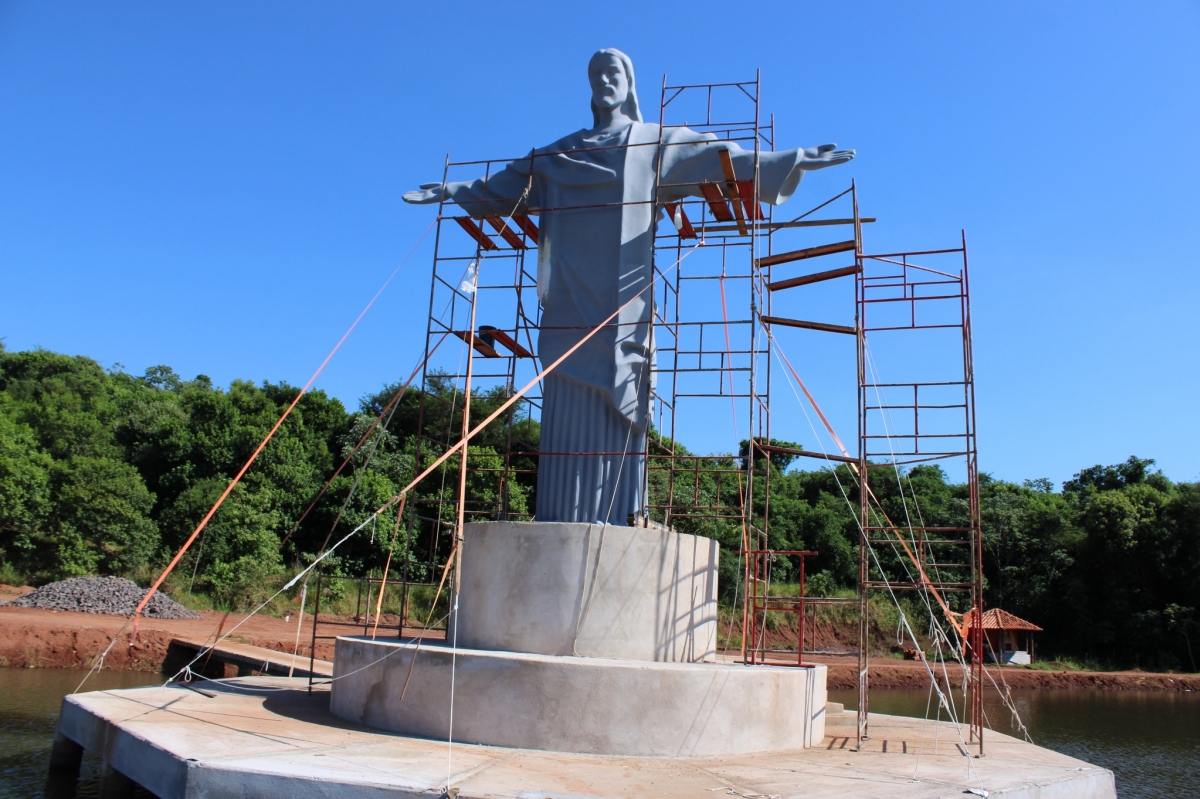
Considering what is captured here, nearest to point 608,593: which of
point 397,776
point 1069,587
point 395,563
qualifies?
point 397,776

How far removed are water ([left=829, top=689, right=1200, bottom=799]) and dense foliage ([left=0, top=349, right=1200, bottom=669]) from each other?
651 cm

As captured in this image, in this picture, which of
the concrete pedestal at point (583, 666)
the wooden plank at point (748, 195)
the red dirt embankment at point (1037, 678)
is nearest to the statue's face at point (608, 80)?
the wooden plank at point (748, 195)

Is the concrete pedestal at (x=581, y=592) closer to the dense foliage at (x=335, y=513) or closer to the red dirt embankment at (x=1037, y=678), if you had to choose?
the dense foliage at (x=335, y=513)

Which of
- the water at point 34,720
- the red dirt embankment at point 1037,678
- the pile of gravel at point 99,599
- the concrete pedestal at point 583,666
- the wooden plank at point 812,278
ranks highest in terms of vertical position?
the wooden plank at point 812,278

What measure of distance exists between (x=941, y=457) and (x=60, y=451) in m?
34.9

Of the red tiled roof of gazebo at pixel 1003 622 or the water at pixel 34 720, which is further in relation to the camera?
the red tiled roof of gazebo at pixel 1003 622

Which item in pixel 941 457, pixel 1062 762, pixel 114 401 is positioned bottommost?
pixel 1062 762

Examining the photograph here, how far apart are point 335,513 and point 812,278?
26.1m

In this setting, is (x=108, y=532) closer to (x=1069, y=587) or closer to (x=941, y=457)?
(x=941, y=457)

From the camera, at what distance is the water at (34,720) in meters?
9.98

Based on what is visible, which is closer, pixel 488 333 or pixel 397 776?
pixel 397 776

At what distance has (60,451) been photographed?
1385 inches

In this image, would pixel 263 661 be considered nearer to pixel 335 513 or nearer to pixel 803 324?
pixel 803 324

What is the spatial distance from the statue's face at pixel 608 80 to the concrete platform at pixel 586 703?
722 centimetres
